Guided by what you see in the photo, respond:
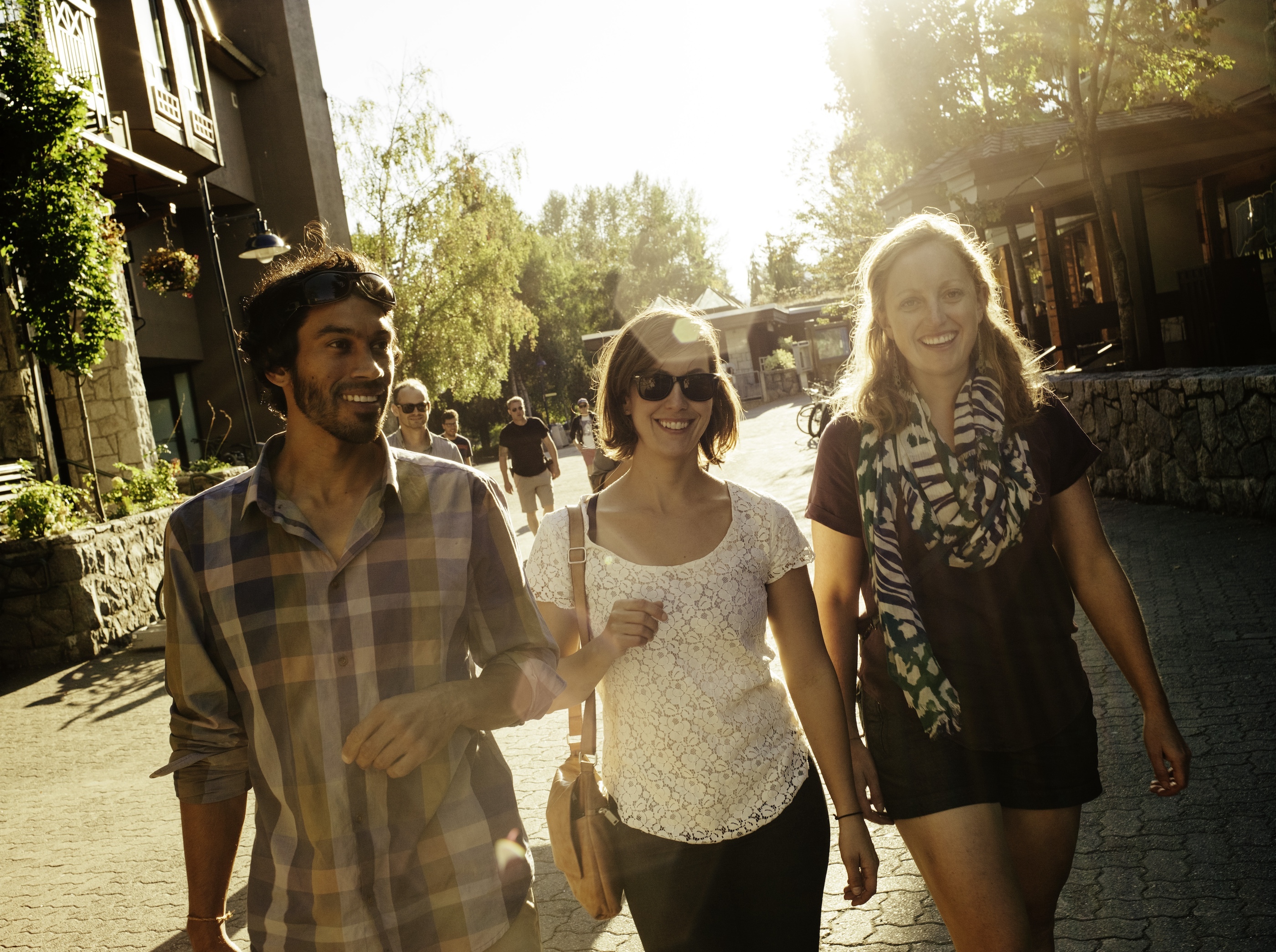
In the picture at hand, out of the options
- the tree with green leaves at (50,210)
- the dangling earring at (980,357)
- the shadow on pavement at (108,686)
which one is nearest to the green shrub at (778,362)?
the tree with green leaves at (50,210)

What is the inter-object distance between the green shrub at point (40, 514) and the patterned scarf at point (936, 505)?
9.91 meters

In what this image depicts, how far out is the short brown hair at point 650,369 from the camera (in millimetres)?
2789

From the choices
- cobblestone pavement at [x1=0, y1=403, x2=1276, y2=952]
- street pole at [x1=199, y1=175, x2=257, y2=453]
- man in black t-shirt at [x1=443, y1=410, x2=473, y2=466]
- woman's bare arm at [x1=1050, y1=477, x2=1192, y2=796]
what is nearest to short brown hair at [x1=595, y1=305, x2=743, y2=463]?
woman's bare arm at [x1=1050, y1=477, x2=1192, y2=796]

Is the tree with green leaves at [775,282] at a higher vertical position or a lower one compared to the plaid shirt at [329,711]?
higher

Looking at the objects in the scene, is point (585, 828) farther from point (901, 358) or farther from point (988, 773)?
point (901, 358)

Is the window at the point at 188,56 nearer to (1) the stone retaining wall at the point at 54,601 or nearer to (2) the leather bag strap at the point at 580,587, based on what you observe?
(1) the stone retaining wall at the point at 54,601

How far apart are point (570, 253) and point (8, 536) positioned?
60.6 metres

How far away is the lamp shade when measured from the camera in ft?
48.6

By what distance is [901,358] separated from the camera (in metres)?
2.81

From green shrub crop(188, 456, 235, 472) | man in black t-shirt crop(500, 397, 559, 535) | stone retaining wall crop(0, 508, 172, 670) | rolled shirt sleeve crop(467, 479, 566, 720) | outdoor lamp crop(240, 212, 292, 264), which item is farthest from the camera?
green shrub crop(188, 456, 235, 472)

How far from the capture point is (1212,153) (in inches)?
598

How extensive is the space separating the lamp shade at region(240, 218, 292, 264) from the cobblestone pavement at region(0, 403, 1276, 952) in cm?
734

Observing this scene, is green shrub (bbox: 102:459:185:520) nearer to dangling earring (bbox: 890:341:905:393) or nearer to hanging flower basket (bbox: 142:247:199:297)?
hanging flower basket (bbox: 142:247:199:297)

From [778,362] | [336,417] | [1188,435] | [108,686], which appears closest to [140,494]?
[108,686]
